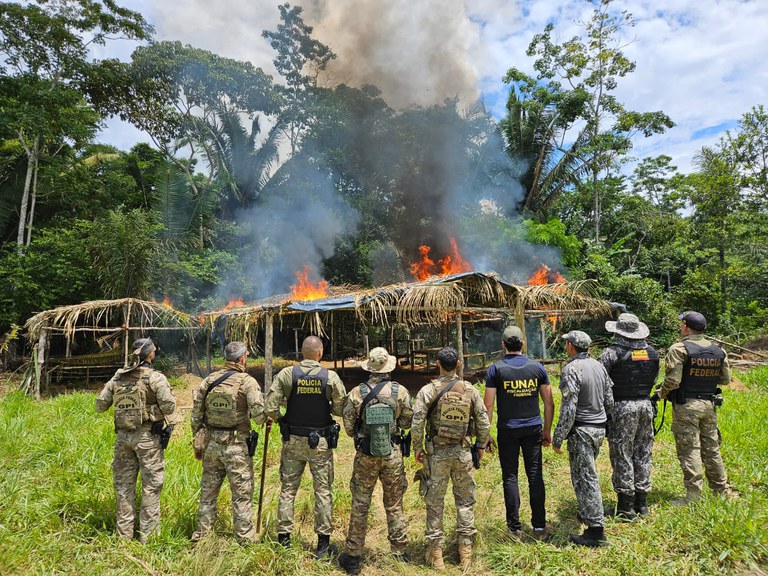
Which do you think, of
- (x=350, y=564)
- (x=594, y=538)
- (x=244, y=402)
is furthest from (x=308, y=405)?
(x=594, y=538)

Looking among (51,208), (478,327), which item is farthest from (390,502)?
(51,208)

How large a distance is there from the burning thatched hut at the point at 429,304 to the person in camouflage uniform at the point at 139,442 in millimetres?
5666

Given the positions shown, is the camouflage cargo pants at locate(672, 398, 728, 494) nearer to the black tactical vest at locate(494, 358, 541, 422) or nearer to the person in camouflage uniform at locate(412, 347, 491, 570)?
the black tactical vest at locate(494, 358, 541, 422)

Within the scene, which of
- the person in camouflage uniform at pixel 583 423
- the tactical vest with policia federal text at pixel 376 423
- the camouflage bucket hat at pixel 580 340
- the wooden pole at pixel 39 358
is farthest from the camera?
the wooden pole at pixel 39 358

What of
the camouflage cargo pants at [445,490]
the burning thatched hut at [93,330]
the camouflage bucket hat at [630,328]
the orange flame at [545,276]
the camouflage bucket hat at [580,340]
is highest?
the orange flame at [545,276]

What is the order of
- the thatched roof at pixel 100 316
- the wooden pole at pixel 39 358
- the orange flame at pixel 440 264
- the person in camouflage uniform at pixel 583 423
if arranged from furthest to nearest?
the orange flame at pixel 440 264 < the thatched roof at pixel 100 316 < the wooden pole at pixel 39 358 < the person in camouflage uniform at pixel 583 423

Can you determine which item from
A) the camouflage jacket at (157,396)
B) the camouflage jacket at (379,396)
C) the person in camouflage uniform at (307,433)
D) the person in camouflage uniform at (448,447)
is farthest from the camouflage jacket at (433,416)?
the camouflage jacket at (157,396)

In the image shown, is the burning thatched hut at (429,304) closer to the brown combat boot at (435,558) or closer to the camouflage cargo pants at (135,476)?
the camouflage cargo pants at (135,476)

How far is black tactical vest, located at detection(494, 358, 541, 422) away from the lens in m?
3.94

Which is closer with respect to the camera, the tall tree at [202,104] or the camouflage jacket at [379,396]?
the camouflage jacket at [379,396]

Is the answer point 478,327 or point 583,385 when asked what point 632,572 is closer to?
point 583,385

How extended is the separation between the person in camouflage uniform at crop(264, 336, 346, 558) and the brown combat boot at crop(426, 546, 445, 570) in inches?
33.6

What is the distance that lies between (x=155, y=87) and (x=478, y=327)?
1777 centimetres

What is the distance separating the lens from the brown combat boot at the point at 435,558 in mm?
3686
